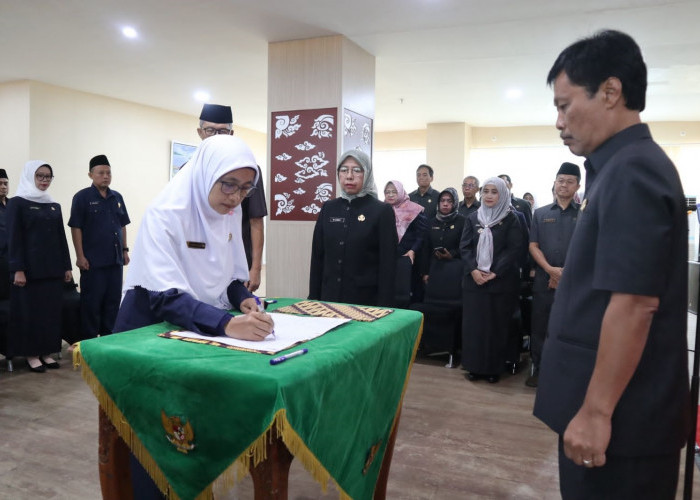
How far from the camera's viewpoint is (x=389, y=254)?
2867 millimetres

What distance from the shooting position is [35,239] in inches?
157

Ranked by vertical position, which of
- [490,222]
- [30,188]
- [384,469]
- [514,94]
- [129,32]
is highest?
[514,94]

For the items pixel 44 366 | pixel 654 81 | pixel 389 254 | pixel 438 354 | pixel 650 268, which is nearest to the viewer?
pixel 650 268

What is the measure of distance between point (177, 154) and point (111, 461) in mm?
8636

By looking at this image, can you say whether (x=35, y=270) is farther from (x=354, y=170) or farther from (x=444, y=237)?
(x=444, y=237)

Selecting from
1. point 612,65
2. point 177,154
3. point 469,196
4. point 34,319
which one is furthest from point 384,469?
point 177,154

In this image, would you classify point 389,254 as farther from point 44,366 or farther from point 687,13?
point 687,13

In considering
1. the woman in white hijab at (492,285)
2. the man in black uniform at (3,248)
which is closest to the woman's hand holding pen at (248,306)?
the woman in white hijab at (492,285)

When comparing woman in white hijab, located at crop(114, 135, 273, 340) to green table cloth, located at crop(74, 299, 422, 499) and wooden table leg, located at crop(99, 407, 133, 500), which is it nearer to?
green table cloth, located at crop(74, 299, 422, 499)

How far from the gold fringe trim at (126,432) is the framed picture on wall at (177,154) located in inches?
327

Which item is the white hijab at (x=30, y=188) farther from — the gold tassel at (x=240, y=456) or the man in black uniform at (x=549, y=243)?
the man in black uniform at (x=549, y=243)

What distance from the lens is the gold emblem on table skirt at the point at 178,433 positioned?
3.85 ft

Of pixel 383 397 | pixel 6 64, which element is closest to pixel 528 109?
pixel 6 64

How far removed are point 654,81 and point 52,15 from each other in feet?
22.1
